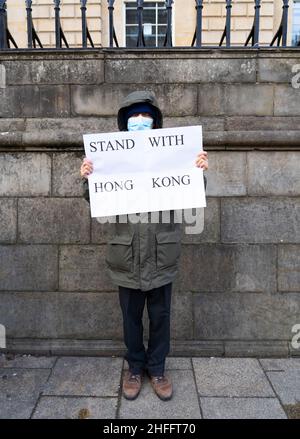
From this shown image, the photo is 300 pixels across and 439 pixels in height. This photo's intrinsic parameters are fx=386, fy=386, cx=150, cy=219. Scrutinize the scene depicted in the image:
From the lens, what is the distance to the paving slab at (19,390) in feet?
9.62

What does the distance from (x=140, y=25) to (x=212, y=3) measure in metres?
7.29

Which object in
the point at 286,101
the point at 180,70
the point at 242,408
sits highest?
the point at 180,70

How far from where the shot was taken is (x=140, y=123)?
9.68 ft

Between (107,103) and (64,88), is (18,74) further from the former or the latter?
(107,103)

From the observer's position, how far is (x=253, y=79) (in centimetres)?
369

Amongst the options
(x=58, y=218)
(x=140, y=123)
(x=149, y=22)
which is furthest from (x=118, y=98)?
(x=149, y=22)

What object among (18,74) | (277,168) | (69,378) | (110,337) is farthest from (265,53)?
(69,378)

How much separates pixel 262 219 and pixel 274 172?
47 centimetres

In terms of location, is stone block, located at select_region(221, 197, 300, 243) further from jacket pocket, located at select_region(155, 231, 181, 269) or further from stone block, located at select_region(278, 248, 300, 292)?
jacket pocket, located at select_region(155, 231, 181, 269)

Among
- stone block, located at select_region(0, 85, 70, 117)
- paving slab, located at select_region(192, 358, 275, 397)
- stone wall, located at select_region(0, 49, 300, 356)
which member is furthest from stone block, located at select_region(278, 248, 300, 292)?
stone block, located at select_region(0, 85, 70, 117)

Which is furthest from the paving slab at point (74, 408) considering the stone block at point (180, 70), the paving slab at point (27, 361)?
the stone block at point (180, 70)

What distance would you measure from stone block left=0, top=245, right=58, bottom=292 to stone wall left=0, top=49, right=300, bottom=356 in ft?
0.03

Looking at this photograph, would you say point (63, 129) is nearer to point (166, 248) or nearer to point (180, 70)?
point (180, 70)

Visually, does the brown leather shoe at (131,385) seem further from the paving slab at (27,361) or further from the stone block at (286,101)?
the stone block at (286,101)
